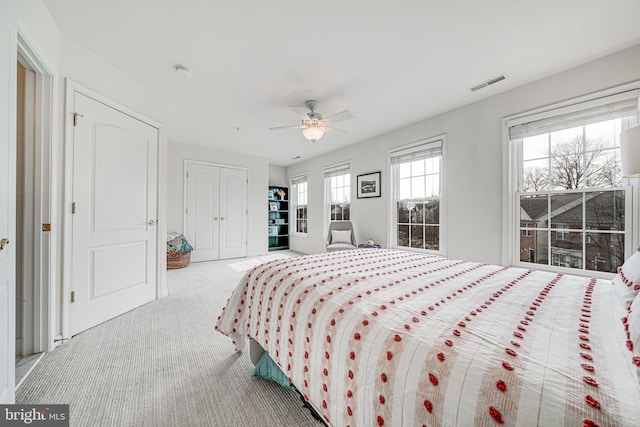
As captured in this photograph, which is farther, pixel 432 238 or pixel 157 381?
pixel 432 238

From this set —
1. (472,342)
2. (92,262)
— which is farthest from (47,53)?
(472,342)

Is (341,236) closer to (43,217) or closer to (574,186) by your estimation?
(574,186)

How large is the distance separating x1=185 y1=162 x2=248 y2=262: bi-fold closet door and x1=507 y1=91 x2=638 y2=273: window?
505cm

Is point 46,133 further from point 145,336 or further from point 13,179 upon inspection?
point 145,336

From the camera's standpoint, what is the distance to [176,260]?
451 cm

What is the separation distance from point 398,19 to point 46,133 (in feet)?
9.14

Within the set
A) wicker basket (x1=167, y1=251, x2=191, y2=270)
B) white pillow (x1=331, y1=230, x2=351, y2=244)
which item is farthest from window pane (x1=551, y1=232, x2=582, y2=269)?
wicker basket (x1=167, y1=251, x2=191, y2=270)

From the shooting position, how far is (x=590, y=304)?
3.27ft

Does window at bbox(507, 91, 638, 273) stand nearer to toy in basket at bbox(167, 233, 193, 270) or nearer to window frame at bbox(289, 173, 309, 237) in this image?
window frame at bbox(289, 173, 309, 237)

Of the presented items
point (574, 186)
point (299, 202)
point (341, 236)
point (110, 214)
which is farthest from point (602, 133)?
point (299, 202)

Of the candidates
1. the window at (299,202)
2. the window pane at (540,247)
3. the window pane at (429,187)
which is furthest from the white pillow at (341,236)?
the window pane at (540,247)

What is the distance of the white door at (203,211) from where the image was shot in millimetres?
5113

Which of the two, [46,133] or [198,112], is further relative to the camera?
[198,112]

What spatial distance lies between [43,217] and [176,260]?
2858mm
